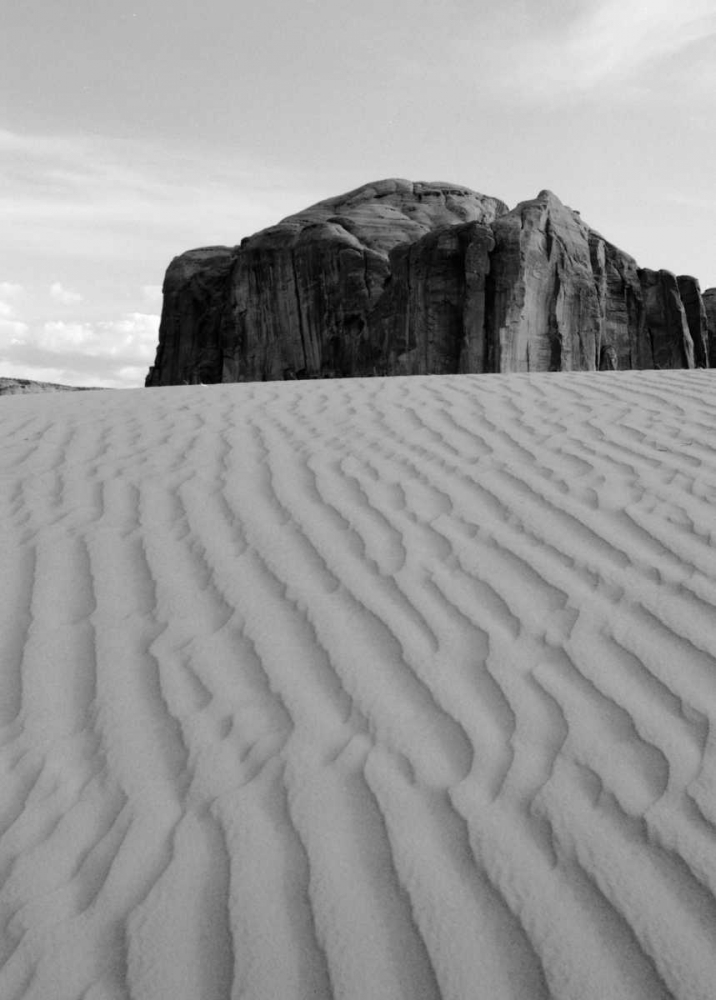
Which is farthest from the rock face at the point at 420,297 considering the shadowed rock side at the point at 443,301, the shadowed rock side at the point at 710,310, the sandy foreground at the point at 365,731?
the sandy foreground at the point at 365,731

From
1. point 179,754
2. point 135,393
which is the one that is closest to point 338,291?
point 135,393

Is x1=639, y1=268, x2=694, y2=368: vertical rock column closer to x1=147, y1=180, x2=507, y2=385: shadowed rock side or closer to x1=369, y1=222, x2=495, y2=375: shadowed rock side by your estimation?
x1=147, y1=180, x2=507, y2=385: shadowed rock side

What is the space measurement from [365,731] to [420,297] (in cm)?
3319

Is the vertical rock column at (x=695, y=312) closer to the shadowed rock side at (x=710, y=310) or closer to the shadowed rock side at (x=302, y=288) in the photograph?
the shadowed rock side at (x=710, y=310)

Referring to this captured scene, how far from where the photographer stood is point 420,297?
34688 millimetres

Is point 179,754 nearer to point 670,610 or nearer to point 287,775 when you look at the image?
point 287,775

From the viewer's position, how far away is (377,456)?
4.68 meters

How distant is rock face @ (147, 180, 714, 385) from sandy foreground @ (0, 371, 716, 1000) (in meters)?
29.7

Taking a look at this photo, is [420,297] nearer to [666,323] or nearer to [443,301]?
[443,301]

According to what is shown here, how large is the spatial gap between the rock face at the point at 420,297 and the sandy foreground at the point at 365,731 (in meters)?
29.7

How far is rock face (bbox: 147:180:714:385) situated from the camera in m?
33.6

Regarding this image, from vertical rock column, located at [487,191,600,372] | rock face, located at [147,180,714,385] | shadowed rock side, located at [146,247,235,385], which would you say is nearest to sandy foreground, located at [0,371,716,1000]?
vertical rock column, located at [487,191,600,372]

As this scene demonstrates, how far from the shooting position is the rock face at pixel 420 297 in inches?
1324

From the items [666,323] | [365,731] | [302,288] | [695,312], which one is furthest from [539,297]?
[365,731]
